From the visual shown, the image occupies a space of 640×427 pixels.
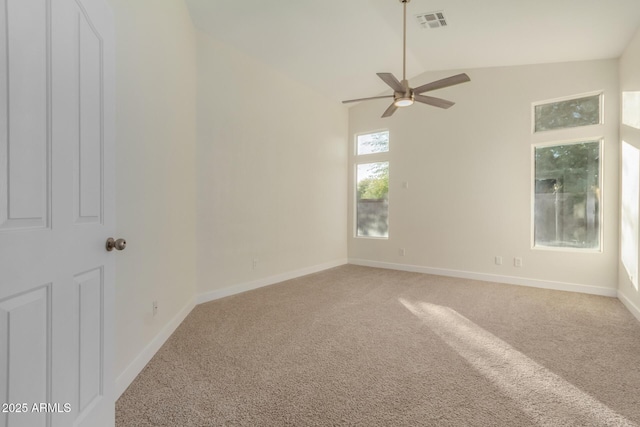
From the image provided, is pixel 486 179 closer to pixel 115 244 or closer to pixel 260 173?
pixel 260 173

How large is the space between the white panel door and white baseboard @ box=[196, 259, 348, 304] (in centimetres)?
216

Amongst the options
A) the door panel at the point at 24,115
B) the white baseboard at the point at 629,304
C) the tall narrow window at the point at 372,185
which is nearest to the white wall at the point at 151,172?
the door panel at the point at 24,115

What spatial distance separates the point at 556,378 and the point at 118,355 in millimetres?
2797

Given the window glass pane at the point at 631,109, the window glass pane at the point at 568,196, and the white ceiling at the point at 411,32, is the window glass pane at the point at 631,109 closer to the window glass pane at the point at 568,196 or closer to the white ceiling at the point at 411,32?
the window glass pane at the point at 568,196

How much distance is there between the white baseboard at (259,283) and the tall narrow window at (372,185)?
0.99m

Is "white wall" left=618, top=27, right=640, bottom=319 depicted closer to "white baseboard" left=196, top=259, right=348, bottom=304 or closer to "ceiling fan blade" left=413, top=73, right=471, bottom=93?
"ceiling fan blade" left=413, top=73, right=471, bottom=93


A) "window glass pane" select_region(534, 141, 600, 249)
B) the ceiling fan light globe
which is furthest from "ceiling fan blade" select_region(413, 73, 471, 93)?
"window glass pane" select_region(534, 141, 600, 249)

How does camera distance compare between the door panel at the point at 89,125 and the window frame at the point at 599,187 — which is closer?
the door panel at the point at 89,125

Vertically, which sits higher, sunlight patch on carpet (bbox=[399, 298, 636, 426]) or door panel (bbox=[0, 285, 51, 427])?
door panel (bbox=[0, 285, 51, 427])

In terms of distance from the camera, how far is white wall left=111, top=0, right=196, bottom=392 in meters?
1.83

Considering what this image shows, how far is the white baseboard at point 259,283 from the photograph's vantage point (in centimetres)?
348

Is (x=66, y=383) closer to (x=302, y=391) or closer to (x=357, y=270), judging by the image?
(x=302, y=391)

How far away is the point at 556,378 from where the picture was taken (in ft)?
6.28

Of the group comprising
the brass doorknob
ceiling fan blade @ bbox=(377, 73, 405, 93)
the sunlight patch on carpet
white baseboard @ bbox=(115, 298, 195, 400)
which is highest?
ceiling fan blade @ bbox=(377, 73, 405, 93)
